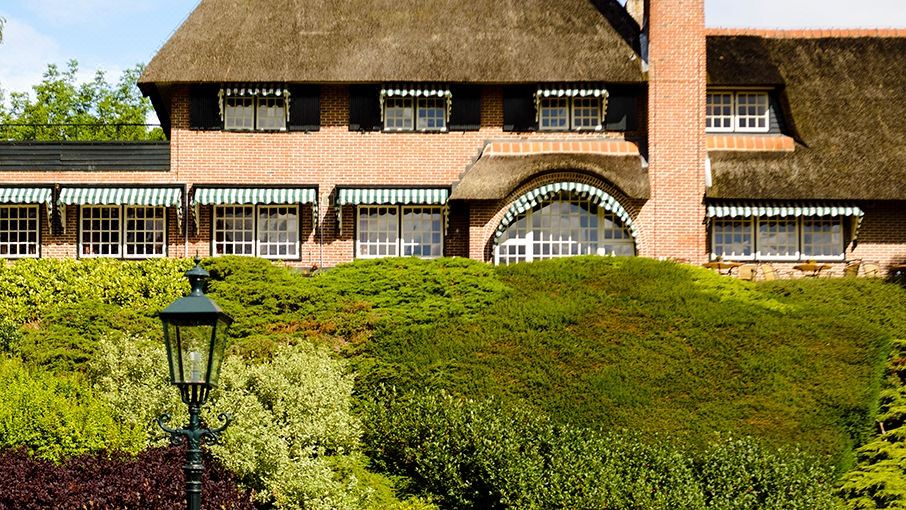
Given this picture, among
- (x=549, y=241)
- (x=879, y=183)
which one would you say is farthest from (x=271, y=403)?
(x=879, y=183)

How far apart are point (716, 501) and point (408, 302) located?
31.0 feet

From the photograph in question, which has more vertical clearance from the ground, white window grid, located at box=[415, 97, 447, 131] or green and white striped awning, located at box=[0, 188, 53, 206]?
white window grid, located at box=[415, 97, 447, 131]

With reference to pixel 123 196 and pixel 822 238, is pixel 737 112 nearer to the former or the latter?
pixel 822 238

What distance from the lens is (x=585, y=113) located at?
34000 mm

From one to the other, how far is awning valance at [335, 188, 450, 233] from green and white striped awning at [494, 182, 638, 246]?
5.93ft

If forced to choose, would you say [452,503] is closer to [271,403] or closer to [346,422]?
[346,422]

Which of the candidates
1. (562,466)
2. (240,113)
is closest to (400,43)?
(240,113)

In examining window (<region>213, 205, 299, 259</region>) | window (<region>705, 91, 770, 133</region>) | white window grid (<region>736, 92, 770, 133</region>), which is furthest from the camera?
window (<region>705, 91, 770, 133</region>)

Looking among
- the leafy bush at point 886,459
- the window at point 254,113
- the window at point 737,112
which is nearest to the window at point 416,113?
the window at point 254,113

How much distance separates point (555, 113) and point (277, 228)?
7969mm

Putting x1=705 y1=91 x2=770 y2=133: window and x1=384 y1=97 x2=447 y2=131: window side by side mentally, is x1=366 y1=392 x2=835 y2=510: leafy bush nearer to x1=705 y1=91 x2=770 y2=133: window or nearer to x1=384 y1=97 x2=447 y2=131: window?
x1=384 y1=97 x2=447 y2=131: window

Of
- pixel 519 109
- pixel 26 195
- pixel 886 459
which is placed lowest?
pixel 886 459

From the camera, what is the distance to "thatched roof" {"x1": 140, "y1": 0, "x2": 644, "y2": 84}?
32.9 metres

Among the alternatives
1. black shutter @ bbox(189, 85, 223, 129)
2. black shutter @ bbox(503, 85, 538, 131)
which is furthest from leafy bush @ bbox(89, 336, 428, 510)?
black shutter @ bbox(503, 85, 538, 131)
